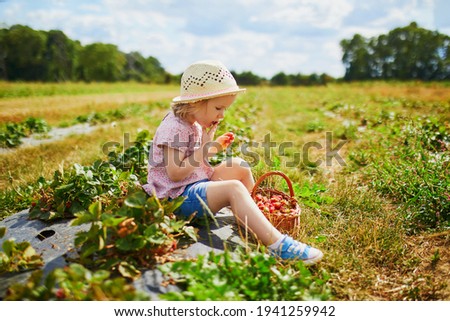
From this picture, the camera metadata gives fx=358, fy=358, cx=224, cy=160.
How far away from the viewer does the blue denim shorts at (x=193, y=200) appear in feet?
8.52

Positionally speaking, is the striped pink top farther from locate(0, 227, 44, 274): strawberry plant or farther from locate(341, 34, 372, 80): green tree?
locate(341, 34, 372, 80): green tree

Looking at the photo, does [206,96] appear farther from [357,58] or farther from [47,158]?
[357,58]

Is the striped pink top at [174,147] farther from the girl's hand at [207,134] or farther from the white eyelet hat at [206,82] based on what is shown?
the white eyelet hat at [206,82]

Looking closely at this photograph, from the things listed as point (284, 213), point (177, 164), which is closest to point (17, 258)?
point (177, 164)

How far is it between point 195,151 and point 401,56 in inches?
1354

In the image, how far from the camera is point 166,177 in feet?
9.07

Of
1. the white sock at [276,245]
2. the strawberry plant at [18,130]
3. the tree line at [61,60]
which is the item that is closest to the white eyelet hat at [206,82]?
the white sock at [276,245]

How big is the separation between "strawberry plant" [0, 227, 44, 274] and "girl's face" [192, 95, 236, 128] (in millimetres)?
1426

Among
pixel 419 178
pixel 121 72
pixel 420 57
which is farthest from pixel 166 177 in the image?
pixel 121 72

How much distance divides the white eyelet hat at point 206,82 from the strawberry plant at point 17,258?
55.6 inches

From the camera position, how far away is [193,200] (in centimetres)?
261

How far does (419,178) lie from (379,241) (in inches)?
45.2

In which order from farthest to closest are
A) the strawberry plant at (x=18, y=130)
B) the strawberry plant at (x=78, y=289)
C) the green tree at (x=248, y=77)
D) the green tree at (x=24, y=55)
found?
the green tree at (x=248, y=77) < the green tree at (x=24, y=55) < the strawberry plant at (x=18, y=130) < the strawberry plant at (x=78, y=289)

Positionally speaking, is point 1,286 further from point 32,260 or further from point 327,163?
point 327,163
